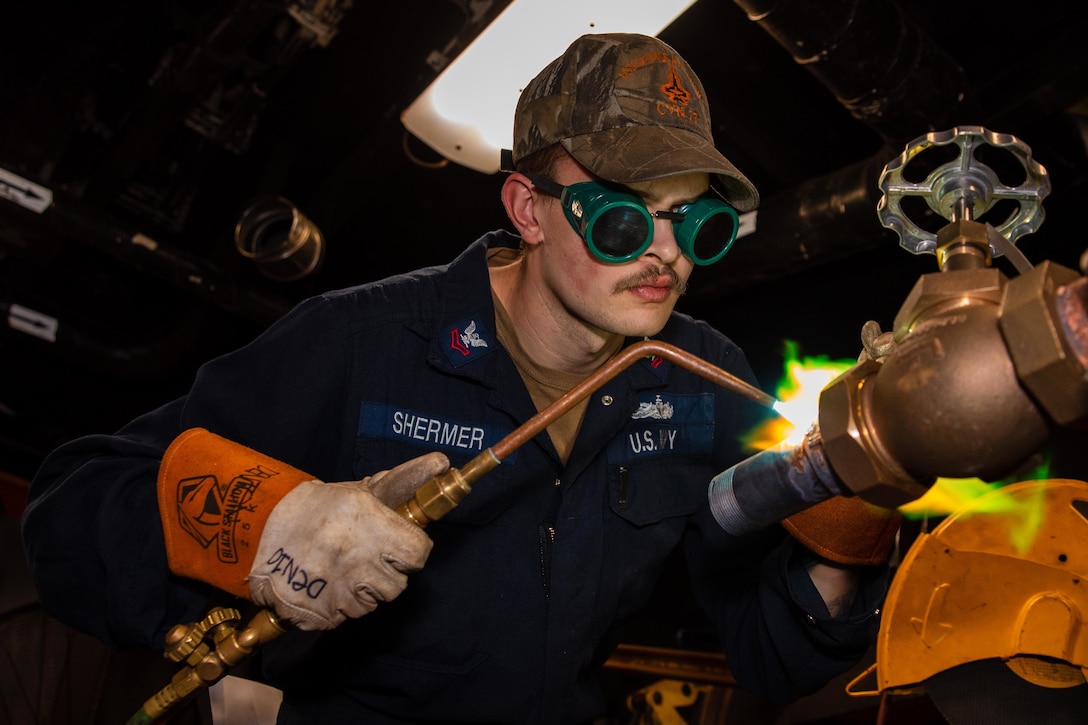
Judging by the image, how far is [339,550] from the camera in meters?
1.30

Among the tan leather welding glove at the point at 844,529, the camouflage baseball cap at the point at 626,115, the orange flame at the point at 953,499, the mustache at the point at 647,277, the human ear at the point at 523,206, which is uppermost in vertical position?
the camouflage baseball cap at the point at 626,115

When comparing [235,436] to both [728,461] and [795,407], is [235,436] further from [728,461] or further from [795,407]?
[728,461]

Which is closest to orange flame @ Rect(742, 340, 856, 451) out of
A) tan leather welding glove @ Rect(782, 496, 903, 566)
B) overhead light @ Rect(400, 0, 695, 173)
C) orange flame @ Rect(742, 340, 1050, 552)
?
orange flame @ Rect(742, 340, 1050, 552)

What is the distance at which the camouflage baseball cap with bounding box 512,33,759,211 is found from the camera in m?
1.79

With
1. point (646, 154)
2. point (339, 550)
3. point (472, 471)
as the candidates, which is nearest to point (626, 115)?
point (646, 154)

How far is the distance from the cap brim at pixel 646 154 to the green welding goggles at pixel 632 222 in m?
0.05


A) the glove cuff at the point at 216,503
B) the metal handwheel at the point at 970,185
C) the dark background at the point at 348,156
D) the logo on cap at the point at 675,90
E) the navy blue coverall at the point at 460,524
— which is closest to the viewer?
the metal handwheel at the point at 970,185

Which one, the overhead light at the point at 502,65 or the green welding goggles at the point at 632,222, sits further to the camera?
the overhead light at the point at 502,65

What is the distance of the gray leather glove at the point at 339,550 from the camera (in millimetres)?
1297

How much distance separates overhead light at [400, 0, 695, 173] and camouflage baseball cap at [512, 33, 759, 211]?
307 millimetres

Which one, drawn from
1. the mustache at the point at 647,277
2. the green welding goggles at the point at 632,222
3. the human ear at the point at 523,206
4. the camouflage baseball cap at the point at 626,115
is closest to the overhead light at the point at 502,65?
the camouflage baseball cap at the point at 626,115

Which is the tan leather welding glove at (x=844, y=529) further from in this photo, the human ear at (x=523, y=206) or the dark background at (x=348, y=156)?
the dark background at (x=348, y=156)

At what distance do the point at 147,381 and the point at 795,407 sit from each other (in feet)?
14.6

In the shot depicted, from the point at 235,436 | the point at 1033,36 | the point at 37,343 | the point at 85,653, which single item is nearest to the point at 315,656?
the point at 235,436
